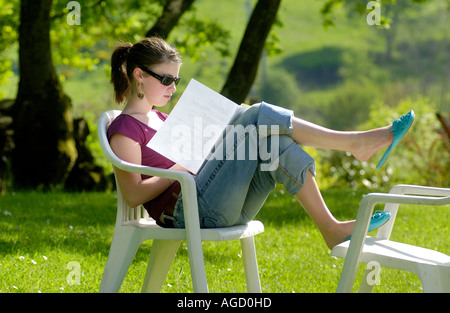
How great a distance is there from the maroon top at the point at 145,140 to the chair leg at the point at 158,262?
0.41ft

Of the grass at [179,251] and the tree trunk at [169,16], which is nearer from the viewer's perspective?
the grass at [179,251]

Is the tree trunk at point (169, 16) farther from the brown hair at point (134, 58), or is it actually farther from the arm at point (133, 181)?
the arm at point (133, 181)

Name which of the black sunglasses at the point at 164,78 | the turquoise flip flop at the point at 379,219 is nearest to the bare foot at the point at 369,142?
the turquoise flip flop at the point at 379,219

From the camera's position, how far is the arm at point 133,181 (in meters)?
2.42

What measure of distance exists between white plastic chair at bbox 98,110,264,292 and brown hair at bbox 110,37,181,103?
132mm

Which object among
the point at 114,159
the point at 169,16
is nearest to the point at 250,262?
the point at 114,159

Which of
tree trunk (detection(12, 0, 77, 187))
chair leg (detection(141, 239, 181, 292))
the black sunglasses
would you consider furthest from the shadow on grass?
the black sunglasses

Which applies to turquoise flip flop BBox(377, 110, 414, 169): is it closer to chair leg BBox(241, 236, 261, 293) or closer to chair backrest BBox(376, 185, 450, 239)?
chair backrest BBox(376, 185, 450, 239)

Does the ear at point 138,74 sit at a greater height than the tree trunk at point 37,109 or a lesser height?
greater

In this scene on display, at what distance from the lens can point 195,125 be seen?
2371 mm

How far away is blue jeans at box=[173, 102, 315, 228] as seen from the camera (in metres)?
2.32

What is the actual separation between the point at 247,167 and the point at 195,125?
0.79 ft
